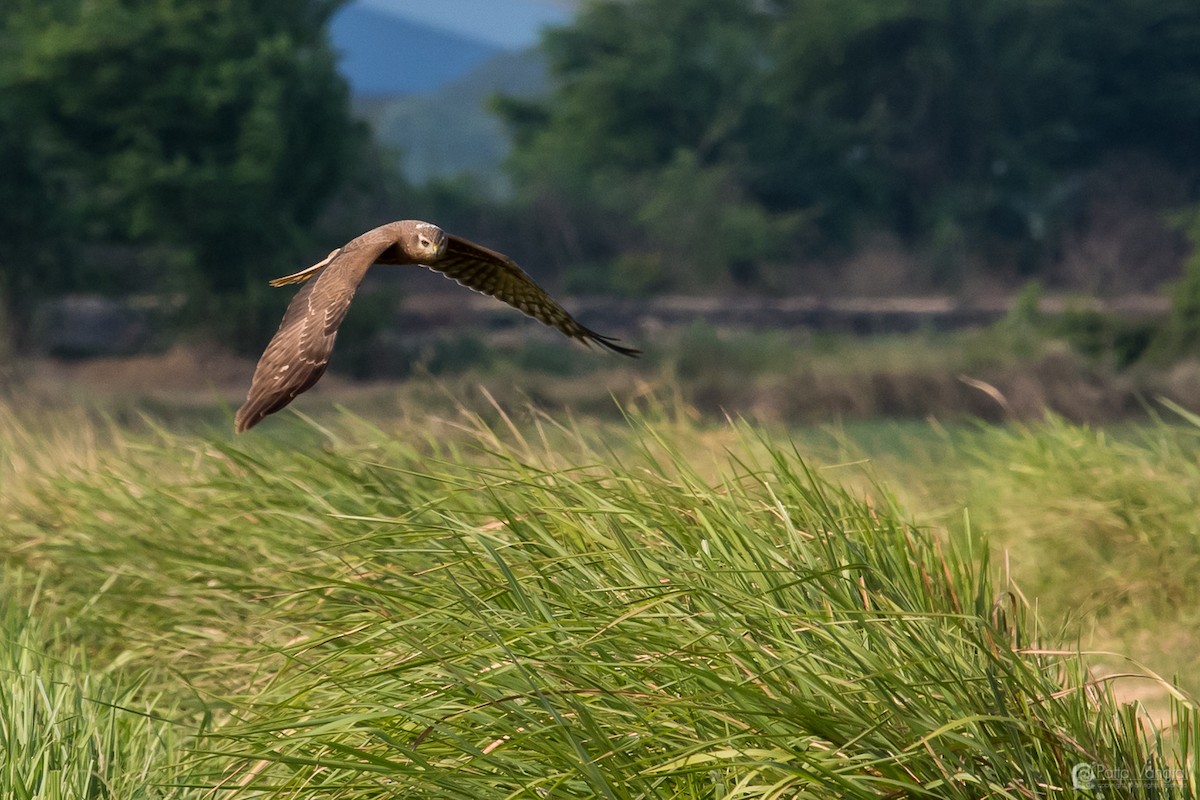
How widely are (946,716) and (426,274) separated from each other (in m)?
29.7

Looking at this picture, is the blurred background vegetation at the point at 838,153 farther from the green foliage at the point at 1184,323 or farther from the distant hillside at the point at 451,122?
the distant hillside at the point at 451,122

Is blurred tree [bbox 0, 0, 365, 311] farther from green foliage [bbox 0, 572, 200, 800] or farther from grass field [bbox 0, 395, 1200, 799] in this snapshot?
green foliage [bbox 0, 572, 200, 800]

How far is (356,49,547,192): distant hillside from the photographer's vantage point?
134750mm

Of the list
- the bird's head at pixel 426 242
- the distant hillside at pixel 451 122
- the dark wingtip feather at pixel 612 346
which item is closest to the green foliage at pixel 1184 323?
the dark wingtip feather at pixel 612 346

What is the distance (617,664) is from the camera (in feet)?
10.6

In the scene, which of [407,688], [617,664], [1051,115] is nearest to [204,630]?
[407,688]

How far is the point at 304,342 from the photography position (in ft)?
10.4

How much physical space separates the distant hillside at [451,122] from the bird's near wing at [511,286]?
381 ft

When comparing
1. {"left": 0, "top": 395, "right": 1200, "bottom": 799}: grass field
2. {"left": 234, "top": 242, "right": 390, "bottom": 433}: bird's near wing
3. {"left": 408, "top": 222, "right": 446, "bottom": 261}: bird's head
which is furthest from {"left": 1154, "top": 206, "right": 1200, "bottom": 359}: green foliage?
{"left": 234, "top": 242, "right": 390, "bottom": 433}: bird's near wing

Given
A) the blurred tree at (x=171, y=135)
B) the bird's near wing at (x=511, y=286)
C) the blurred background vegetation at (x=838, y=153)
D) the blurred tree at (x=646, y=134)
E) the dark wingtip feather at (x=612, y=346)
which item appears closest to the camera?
the dark wingtip feather at (x=612, y=346)

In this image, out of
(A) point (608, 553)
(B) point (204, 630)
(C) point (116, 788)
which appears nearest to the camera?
(A) point (608, 553)

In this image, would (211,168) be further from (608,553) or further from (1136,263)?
(1136,263)

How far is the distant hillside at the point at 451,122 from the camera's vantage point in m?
135

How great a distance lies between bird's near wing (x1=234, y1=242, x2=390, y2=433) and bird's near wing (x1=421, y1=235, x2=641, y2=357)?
2.66 ft
